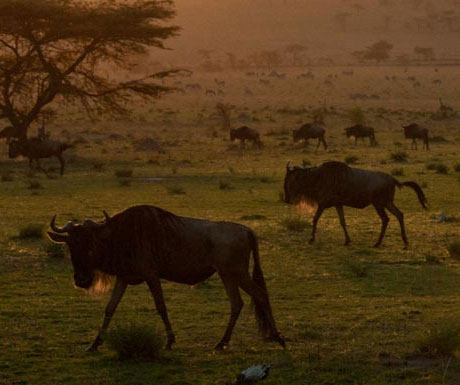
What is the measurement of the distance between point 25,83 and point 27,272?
2489cm

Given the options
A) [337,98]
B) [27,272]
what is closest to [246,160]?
[27,272]

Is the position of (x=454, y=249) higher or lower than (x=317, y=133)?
lower

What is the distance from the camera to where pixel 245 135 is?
1556 inches

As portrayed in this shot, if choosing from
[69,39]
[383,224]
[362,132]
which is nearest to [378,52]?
[362,132]

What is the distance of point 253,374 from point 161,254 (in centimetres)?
171

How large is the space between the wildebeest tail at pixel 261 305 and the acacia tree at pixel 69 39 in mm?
26407

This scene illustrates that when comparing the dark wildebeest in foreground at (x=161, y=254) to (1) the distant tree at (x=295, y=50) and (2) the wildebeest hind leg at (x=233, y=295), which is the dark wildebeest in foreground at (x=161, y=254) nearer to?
(2) the wildebeest hind leg at (x=233, y=295)

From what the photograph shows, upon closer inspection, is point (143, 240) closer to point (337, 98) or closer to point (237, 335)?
point (237, 335)

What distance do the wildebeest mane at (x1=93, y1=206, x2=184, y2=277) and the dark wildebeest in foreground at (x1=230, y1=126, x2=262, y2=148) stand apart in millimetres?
30796

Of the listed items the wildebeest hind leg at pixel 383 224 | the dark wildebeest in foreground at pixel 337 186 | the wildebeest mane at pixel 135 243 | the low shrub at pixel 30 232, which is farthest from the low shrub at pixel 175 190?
the wildebeest mane at pixel 135 243

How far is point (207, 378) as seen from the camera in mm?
7867

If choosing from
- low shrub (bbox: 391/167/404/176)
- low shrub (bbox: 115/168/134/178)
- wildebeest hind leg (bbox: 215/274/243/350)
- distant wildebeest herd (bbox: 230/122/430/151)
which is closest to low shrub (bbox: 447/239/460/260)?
wildebeest hind leg (bbox: 215/274/243/350)

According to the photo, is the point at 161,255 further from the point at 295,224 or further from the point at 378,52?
the point at 378,52

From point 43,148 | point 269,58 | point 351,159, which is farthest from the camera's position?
point 269,58
